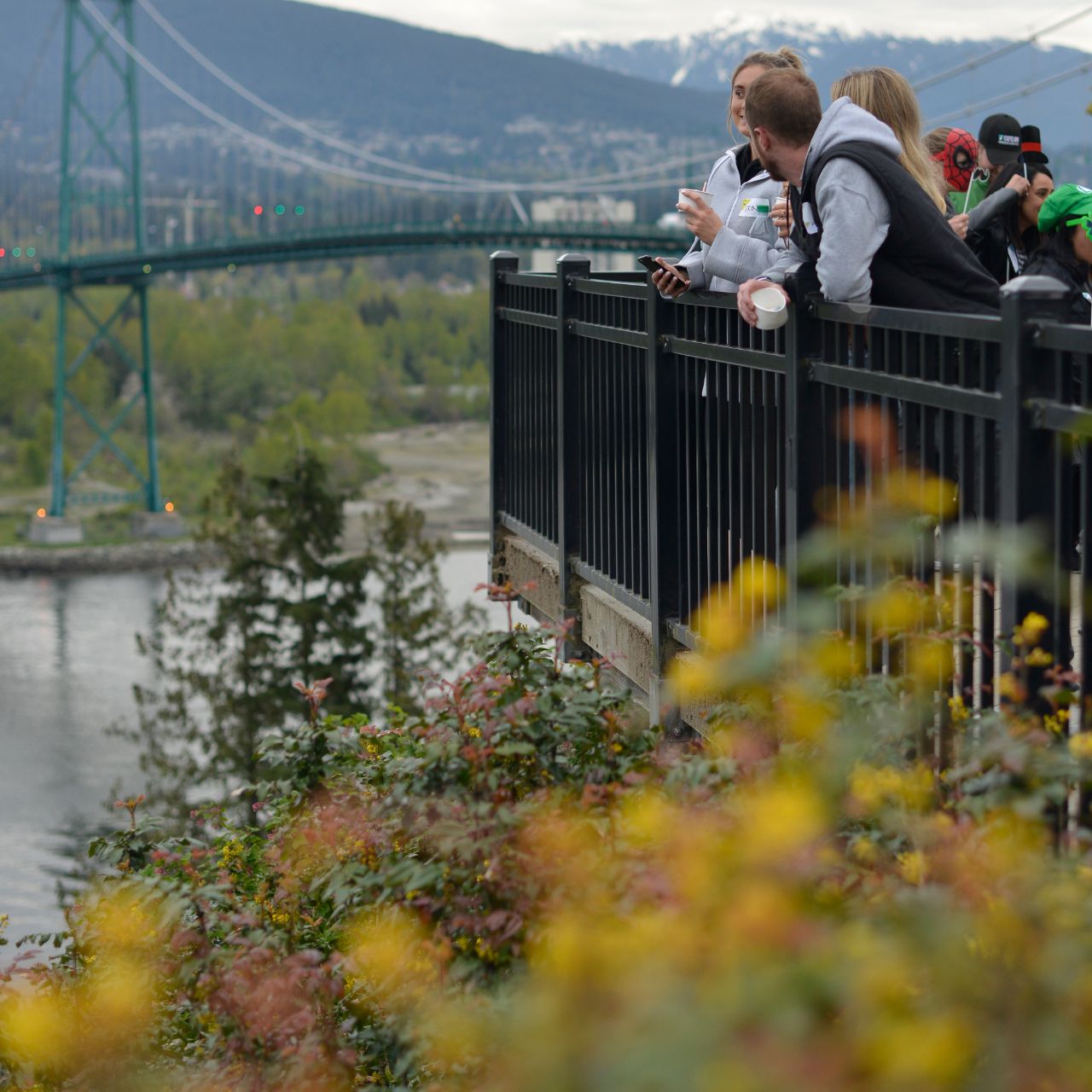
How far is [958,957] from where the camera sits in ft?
4.44

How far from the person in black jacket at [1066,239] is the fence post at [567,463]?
4.48 ft

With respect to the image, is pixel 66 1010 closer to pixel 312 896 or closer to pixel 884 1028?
pixel 312 896

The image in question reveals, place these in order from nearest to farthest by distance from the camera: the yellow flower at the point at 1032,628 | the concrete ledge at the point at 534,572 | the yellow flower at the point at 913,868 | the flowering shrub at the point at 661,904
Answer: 1. the flowering shrub at the point at 661,904
2. the yellow flower at the point at 913,868
3. the yellow flower at the point at 1032,628
4. the concrete ledge at the point at 534,572

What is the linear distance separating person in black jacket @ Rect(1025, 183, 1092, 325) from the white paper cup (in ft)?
4.38

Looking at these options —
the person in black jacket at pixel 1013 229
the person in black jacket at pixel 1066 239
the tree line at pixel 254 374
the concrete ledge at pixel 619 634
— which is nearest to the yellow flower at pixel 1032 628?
the concrete ledge at pixel 619 634

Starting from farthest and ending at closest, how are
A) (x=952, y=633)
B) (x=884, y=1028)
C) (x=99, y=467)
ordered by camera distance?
1. (x=99, y=467)
2. (x=952, y=633)
3. (x=884, y=1028)

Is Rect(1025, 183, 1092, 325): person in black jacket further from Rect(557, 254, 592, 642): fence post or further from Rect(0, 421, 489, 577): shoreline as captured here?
Rect(0, 421, 489, 577): shoreline

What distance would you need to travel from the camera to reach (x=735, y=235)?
3660mm

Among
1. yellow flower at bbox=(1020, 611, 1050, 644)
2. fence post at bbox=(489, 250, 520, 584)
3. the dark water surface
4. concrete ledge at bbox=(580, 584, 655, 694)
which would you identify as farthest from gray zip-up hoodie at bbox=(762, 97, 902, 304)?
the dark water surface

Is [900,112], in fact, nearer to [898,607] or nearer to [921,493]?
[921,493]

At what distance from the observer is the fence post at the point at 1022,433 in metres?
2.28

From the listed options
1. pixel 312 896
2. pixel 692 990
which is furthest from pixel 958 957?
pixel 312 896

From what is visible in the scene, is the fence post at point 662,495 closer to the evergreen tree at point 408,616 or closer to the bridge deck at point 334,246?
the evergreen tree at point 408,616

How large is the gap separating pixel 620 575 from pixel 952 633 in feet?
8.07
